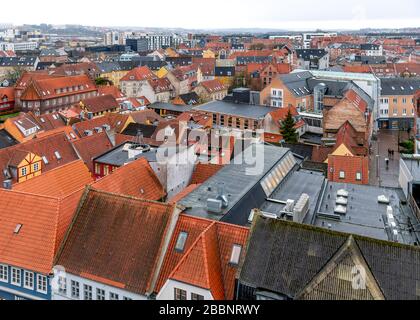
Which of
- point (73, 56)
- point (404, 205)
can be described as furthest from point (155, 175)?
point (73, 56)

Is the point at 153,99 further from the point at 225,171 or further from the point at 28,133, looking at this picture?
the point at 225,171

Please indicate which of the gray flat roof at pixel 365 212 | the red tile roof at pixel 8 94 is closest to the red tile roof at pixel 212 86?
the red tile roof at pixel 8 94

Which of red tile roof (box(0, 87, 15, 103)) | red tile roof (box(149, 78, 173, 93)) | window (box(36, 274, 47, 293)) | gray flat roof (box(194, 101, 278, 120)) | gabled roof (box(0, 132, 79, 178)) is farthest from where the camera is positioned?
red tile roof (box(149, 78, 173, 93))

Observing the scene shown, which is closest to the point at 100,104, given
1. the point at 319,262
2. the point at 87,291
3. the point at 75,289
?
the point at 75,289

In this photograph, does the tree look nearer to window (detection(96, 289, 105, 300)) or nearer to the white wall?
window (detection(96, 289, 105, 300))

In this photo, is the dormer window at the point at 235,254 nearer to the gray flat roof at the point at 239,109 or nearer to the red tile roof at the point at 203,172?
the red tile roof at the point at 203,172

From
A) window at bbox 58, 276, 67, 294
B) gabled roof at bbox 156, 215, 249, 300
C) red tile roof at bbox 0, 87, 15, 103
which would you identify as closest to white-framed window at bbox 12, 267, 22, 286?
window at bbox 58, 276, 67, 294
